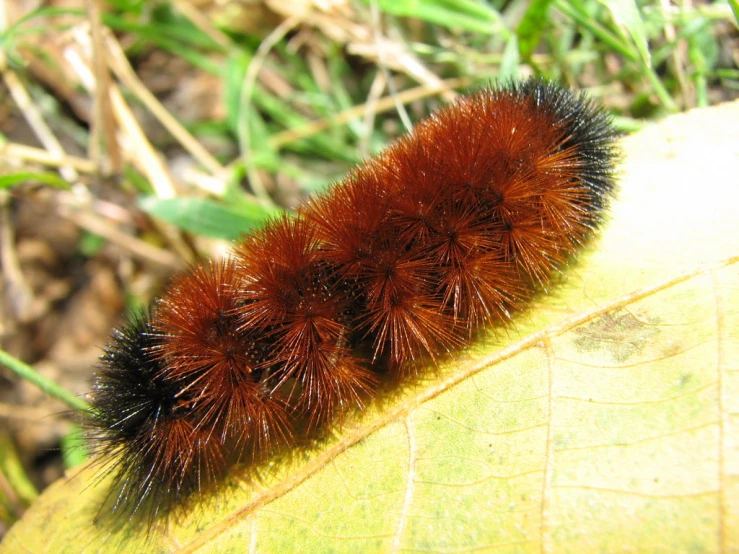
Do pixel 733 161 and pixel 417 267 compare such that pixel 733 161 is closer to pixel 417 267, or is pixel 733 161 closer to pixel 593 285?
pixel 593 285

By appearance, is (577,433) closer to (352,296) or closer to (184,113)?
(352,296)

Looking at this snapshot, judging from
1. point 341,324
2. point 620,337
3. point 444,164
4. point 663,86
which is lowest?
point 663,86

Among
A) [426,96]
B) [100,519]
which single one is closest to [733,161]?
[426,96]

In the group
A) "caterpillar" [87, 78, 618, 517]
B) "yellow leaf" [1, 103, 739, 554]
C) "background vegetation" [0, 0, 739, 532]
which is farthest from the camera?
"background vegetation" [0, 0, 739, 532]

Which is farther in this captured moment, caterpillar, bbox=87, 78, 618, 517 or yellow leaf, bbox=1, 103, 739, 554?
caterpillar, bbox=87, 78, 618, 517

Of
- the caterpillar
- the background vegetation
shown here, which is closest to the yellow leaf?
the caterpillar

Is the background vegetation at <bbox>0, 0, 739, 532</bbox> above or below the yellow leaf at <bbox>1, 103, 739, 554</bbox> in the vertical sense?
above

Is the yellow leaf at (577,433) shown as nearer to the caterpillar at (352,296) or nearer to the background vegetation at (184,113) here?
the caterpillar at (352,296)

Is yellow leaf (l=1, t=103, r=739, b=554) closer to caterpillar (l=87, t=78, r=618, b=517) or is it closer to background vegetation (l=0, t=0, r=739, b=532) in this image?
caterpillar (l=87, t=78, r=618, b=517)
